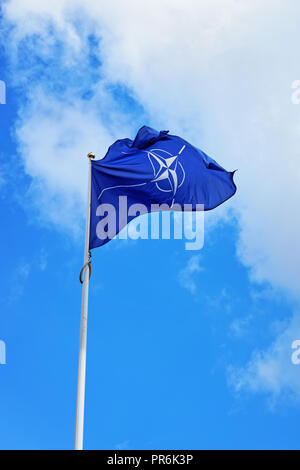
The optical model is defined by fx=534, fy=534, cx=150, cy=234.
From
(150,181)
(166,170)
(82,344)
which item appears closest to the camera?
(82,344)

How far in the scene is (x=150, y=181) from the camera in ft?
59.3

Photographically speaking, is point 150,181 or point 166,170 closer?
point 150,181

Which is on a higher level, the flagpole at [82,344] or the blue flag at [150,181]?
the blue flag at [150,181]

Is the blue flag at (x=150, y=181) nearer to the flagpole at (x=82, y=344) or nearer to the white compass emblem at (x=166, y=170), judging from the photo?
the white compass emblem at (x=166, y=170)

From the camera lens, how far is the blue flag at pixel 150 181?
16891 mm

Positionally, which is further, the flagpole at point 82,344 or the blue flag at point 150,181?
the blue flag at point 150,181

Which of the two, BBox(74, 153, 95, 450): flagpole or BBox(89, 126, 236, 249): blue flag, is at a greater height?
BBox(89, 126, 236, 249): blue flag

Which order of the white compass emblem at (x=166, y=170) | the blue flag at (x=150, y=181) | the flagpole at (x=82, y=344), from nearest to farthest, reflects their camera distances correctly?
the flagpole at (x=82, y=344)
the blue flag at (x=150, y=181)
the white compass emblem at (x=166, y=170)

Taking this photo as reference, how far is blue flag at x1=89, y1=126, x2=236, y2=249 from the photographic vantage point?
1689 centimetres

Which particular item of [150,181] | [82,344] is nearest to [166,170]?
[150,181]

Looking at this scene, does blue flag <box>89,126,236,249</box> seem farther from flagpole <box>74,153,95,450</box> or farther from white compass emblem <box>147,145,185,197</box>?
flagpole <box>74,153,95,450</box>

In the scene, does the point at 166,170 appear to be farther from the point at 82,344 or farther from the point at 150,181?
the point at 82,344

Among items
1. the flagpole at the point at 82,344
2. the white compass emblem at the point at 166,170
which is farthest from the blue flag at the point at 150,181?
the flagpole at the point at 82,344

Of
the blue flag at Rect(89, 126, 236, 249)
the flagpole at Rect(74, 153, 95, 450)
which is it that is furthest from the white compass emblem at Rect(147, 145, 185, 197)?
the flagpole at Rect(74, 153, 95, 450)
